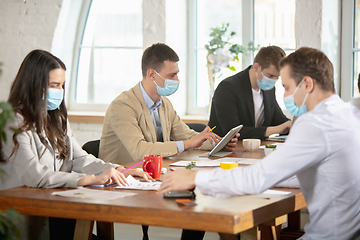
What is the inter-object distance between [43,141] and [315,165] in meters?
1.11

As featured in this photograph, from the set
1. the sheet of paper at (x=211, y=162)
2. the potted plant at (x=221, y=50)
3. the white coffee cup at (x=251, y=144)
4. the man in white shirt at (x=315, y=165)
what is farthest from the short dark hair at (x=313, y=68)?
the potted plant at (x=221, y=50)

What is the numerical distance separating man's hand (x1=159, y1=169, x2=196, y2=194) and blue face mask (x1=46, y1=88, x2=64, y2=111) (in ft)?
2.36

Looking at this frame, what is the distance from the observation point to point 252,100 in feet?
10.5

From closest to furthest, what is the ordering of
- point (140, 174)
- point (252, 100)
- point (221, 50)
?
1. point (140, 174)
2. point (252, 100)
3. point (221, 50)

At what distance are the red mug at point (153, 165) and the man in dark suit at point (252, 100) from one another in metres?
1.29

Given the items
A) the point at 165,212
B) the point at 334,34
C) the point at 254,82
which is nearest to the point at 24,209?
the point at 165,212

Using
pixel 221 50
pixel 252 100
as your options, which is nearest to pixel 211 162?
pixel 252 100

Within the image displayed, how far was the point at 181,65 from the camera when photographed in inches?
178

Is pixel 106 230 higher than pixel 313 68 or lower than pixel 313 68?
lower

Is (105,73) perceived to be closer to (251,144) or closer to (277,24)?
(277,24)

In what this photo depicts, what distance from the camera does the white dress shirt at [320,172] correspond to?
4.28 feet

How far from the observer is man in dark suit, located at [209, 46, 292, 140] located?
304 centimetres

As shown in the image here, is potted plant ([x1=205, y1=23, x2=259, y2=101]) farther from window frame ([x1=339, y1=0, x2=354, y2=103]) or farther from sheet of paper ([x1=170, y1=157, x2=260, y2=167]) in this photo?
sheet of paper ([x1=170, y1=157, x2=260, y2=167])

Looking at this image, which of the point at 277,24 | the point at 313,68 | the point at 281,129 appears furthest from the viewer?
the point at 277,24
